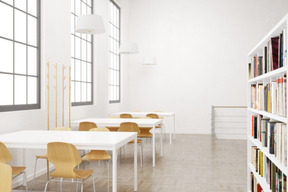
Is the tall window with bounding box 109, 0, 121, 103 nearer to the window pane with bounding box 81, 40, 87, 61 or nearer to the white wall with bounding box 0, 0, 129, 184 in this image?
the white wall with bounding box 0, 0, 129, 184

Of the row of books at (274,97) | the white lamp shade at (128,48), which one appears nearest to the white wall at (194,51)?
the white lamp shade at (128,48)

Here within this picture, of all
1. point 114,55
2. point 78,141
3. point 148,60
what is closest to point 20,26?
point 78,141

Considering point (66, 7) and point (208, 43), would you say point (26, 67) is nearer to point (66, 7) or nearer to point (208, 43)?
point (66, 7)

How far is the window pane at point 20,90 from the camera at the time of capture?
179 inches

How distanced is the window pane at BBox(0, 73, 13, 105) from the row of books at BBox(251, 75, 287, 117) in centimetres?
305

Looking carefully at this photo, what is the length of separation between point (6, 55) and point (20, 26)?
0.54 m

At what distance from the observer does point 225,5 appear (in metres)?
9.84

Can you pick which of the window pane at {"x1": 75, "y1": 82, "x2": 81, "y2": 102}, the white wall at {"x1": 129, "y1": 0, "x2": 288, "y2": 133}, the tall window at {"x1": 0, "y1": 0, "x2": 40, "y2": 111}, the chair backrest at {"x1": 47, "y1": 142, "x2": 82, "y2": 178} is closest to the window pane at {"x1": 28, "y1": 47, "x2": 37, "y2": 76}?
the tall window at {"x1": 0, "y1": 0, "x2": 40, "y2": 111}

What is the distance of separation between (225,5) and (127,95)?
12.9 ft

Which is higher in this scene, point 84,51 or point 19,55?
point 84,51

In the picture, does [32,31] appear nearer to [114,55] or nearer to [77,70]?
[77,70]

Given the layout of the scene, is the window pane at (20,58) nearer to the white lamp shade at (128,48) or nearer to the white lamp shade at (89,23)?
the white lamp shade at (89,23)

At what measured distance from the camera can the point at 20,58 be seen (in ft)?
15.2

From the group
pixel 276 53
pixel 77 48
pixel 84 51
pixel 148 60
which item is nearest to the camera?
pixel 276 53
